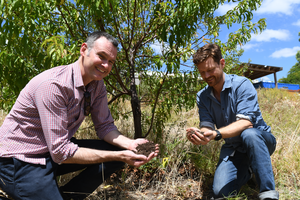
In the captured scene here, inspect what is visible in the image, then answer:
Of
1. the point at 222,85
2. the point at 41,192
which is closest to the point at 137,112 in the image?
the point at 222,85

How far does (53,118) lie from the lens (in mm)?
1651

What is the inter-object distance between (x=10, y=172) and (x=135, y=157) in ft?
3.15

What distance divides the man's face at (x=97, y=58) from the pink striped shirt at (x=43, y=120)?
0.38 ft

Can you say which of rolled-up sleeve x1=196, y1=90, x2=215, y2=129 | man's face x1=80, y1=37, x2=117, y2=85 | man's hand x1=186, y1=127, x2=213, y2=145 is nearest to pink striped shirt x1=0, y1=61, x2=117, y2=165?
man's face x1=80, y1=37, x2=117, y2=85

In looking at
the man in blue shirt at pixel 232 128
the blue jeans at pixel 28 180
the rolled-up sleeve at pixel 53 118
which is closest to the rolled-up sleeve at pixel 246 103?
the man in blue shirt at pixel 232 128

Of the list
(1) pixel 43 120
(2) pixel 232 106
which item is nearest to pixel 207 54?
(2) pixel 232 106

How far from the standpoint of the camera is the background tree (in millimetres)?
1978

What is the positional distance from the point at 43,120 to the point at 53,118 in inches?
2.8

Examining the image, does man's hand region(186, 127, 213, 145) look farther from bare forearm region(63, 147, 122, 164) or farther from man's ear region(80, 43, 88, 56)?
man's ear region(80, 43, 88, 56)

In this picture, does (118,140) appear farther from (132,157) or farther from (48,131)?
(48,131)

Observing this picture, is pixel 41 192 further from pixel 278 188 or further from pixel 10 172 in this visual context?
pixel 278 188

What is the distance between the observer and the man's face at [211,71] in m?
2.32

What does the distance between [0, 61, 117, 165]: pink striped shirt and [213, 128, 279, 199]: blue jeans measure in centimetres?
154

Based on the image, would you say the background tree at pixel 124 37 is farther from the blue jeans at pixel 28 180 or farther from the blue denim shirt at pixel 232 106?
the blue jeans at pixel 28 180
